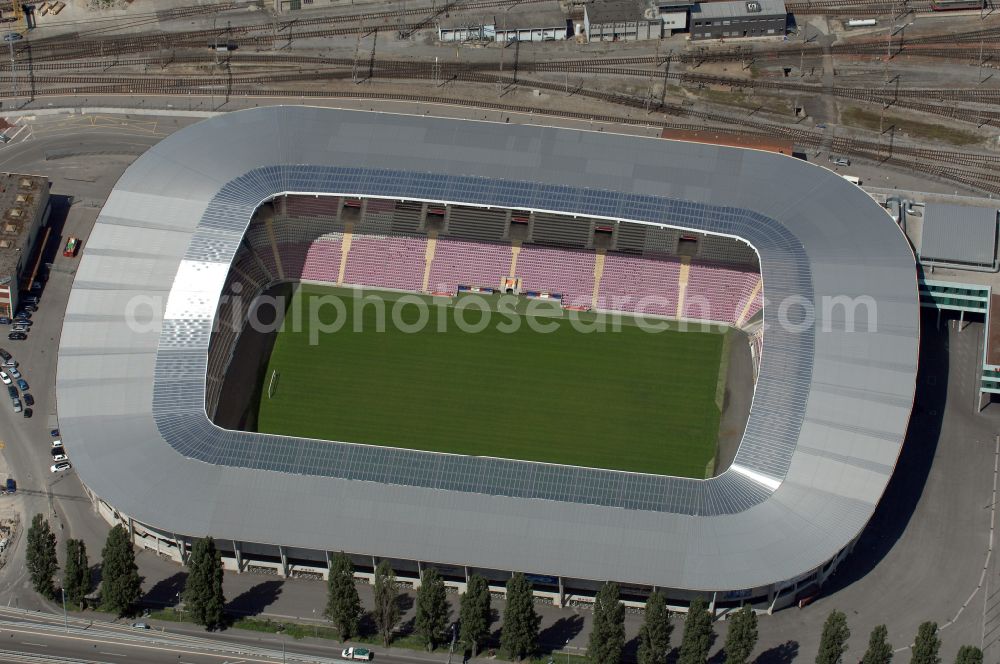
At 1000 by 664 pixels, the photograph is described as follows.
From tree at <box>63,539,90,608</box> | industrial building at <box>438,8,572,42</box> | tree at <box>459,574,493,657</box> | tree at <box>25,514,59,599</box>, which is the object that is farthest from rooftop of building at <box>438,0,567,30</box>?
tree at <box>63,539,90,608</box>

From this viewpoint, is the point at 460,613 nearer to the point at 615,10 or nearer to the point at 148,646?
the point at 148,646

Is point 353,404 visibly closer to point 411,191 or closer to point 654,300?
point 411,191

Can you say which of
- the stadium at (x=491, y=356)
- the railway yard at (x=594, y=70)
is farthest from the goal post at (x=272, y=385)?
the railway yard at (x=594, y=70)

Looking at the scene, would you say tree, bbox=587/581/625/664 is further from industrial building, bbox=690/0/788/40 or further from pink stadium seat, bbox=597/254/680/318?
industrial building, bbox=690/0/788/40

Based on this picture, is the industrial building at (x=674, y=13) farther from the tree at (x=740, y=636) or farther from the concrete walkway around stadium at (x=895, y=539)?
the tree at (x=740, y=636)

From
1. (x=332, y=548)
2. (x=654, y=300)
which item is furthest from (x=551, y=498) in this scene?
(x=654, y=300)
